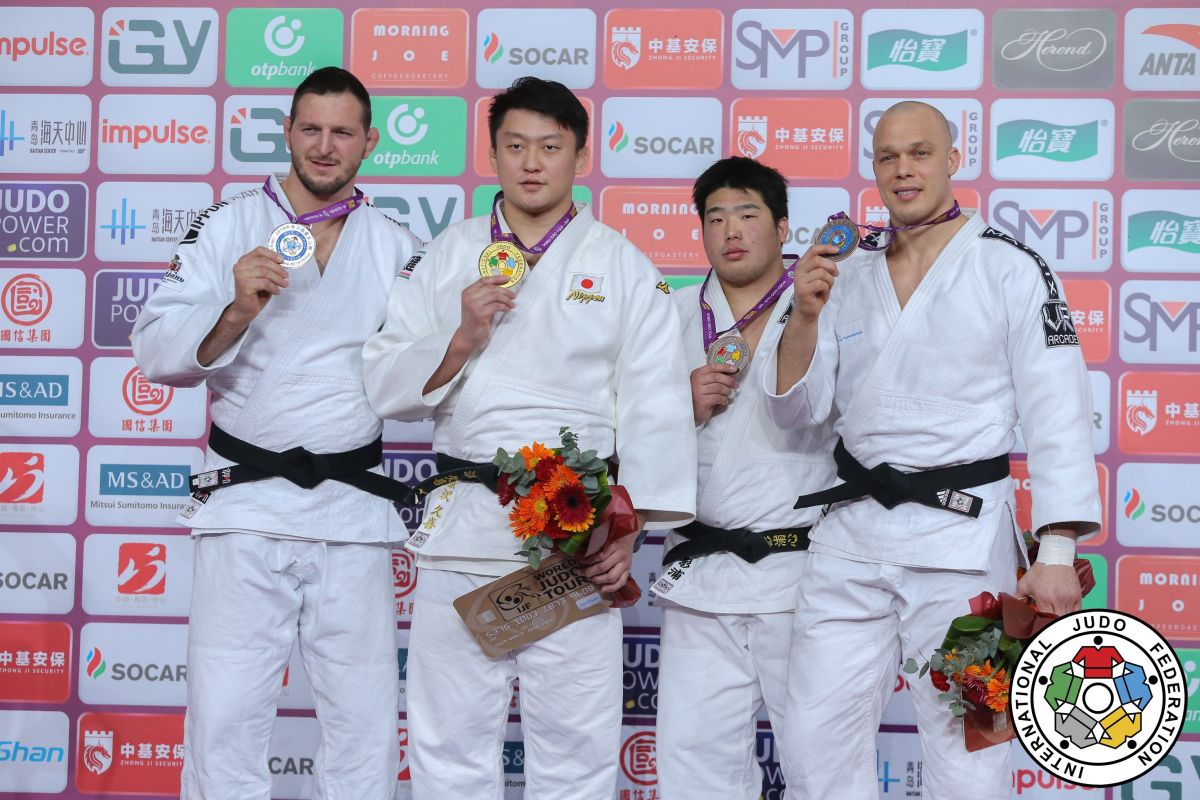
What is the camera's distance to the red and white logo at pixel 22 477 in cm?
414

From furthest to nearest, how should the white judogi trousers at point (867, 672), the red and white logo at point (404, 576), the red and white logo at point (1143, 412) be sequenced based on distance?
the red and white logo at point (404, 576) < the red and white logo at point (1143, 412) < the white judogi trousers at point (867, 672)

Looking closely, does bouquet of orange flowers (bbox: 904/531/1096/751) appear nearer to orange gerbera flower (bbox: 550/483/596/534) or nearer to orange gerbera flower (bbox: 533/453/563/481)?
orange gerbera flower (bbox: 550/483/596/534)

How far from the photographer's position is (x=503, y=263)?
2.83 meters

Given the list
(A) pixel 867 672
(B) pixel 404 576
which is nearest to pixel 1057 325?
(A) pixel 867 672

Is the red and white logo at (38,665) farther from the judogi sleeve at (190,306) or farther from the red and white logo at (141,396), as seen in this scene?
the judogi sleeve at (190,306)

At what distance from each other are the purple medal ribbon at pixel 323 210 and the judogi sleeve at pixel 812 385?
1.26m


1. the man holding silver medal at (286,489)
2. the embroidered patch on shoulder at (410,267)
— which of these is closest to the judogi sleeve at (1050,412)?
the embroidered patch on shoulder at (410,267)

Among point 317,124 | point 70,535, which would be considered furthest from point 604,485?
point 70,535

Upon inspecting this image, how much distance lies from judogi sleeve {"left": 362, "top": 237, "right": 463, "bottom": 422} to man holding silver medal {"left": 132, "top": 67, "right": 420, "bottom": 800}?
129 mm

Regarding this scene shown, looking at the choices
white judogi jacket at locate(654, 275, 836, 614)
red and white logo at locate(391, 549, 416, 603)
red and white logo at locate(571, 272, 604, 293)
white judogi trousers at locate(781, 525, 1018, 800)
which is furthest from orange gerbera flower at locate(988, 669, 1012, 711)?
red and white logo at locate(391, 549, 416, 603)

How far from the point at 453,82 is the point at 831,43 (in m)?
1.39

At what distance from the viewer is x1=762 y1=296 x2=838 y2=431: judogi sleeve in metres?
2.90

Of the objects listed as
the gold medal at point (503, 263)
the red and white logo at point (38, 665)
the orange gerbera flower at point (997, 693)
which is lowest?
the red and white logo at point (38, 665)

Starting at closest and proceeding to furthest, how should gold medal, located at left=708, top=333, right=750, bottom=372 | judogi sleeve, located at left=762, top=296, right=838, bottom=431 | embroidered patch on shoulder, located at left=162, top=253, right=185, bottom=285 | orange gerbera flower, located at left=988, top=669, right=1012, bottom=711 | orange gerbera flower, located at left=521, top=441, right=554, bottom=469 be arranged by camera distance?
orange gerbera flower, located at left=988, top=669, right=1012, bottom=711 → orange gerbera flower, located at left=521, top=441, right=554, bottom=469 → judogi sleeve, located at left=762, top=296, right=838, bottom=431 → embroidered patch on shoulder, located at left=162, top=253, right=185, bottom=285 → gold medal, located at left=708, top=333, right=750, bottom=372
